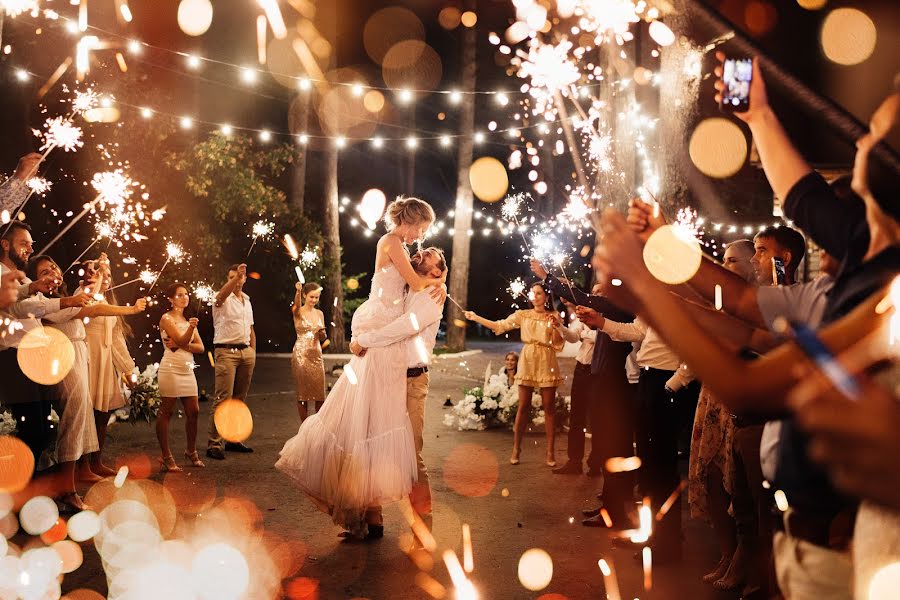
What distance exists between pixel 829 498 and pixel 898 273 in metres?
0.55

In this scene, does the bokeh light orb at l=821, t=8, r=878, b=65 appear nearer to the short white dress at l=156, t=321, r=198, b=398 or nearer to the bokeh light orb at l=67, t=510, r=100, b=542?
the bokeh light orb at l=67, t=510, r=100, b=542

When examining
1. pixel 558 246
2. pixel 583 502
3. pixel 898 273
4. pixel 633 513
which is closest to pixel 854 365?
pixel 898 273

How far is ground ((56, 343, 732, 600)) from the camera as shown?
4.91 m

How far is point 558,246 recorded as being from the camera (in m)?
31.5

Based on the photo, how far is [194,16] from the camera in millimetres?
19531

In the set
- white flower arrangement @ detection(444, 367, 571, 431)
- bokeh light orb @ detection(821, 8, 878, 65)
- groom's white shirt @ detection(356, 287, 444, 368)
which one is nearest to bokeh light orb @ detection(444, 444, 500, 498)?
white flower arrangement @ detection(444, 367, 571, 431)

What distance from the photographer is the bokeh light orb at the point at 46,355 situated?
244 inches

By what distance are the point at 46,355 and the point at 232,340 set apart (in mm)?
2906

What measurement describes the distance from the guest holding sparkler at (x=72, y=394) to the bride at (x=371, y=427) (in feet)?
6.32

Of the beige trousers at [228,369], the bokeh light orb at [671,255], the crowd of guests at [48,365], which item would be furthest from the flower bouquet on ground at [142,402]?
the bokeh light orb at [671,255]

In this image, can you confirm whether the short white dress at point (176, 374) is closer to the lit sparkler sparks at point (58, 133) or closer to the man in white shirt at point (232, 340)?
the man in white shirt at point (232, 340)

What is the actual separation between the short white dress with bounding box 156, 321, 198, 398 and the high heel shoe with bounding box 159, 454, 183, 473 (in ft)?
2.14

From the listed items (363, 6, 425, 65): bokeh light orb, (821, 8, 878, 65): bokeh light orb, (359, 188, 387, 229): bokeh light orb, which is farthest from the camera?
(359, 188, 387, 229): bokeh light orb

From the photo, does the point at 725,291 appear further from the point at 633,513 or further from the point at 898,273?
the point at 633,513
